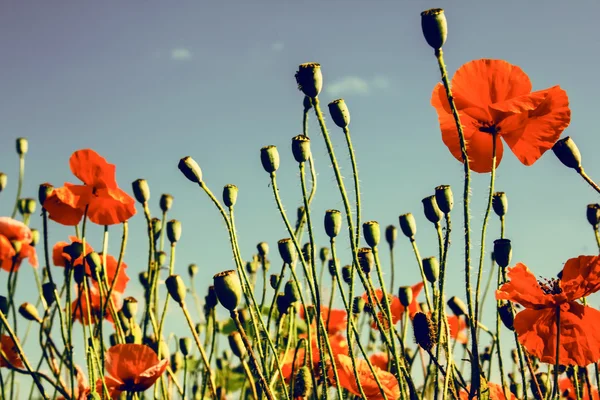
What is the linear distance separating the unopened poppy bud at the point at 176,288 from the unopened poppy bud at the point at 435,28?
1012 millimetres

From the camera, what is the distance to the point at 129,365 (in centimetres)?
184

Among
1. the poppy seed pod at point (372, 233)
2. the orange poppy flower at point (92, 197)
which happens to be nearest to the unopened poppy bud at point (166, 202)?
the orange poppy flower at point (92, 197)

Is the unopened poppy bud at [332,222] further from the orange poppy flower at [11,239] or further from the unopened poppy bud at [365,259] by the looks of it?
the orange poppy flower at [11,239]

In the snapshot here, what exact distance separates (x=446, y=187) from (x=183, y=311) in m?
0.81

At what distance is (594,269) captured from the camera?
60.7 inches

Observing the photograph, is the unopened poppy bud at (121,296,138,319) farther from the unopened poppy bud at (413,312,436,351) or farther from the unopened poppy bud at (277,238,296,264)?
the unopened poppy bud at (413,312,436,351)

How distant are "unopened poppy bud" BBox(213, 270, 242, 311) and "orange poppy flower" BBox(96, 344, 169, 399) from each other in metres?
0.62

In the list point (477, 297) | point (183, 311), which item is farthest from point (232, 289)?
point (477, 297)

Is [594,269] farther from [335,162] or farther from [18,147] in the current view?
[18,147]

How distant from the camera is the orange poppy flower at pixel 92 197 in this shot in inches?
83.5

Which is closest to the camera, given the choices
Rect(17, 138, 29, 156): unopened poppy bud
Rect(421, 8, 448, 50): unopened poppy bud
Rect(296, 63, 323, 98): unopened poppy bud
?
Rect(421, 8, 448, 50): unopened poppy bud

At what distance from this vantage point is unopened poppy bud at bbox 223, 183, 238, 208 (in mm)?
1760

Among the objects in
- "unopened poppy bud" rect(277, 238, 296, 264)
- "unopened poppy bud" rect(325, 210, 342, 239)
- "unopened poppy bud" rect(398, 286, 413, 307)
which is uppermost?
"unopened poppy bud" rect(325, 210, 342, 239)

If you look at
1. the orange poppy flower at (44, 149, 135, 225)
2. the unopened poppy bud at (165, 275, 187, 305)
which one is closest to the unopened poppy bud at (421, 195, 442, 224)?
the unopened poppy bud at (165, 275, 187, 305)
